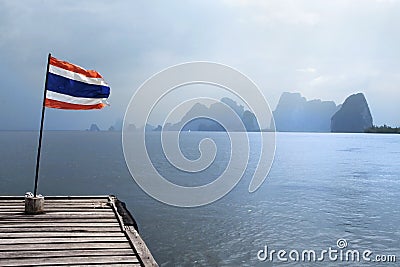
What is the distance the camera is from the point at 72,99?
1058 cm

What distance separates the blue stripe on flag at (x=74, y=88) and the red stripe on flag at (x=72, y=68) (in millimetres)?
259

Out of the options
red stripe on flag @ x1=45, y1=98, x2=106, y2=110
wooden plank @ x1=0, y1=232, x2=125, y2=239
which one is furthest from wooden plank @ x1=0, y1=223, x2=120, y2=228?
red stripe on flag @ x1=45, y1=98, x2=106, y2=110

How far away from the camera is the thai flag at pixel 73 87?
405 inches

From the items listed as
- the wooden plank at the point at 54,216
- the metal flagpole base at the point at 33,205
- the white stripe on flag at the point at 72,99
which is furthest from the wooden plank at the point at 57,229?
the white stripe on flag at the point at 72,99

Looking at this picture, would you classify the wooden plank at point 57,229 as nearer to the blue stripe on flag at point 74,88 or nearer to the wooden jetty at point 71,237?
the wooden jetty at point 71,237

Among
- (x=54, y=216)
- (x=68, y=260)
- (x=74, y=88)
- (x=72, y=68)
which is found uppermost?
(x=72, y=68)

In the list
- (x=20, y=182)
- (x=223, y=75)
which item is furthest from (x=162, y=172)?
(x=223, y=75)

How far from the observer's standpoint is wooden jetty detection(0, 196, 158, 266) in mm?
6824

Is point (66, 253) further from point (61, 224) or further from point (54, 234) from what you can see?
point (61, 224)

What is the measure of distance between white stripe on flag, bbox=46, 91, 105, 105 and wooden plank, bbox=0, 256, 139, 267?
4.76 m

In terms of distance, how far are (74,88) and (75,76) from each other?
0.30 meters

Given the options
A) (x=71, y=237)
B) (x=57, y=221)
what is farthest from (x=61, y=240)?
(x=57, y=221)

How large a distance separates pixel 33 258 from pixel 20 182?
3607cm

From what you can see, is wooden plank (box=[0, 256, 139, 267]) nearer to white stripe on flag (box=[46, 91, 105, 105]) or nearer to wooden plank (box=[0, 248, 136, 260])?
wooden plank (box=[0, 248, 136, 260])
